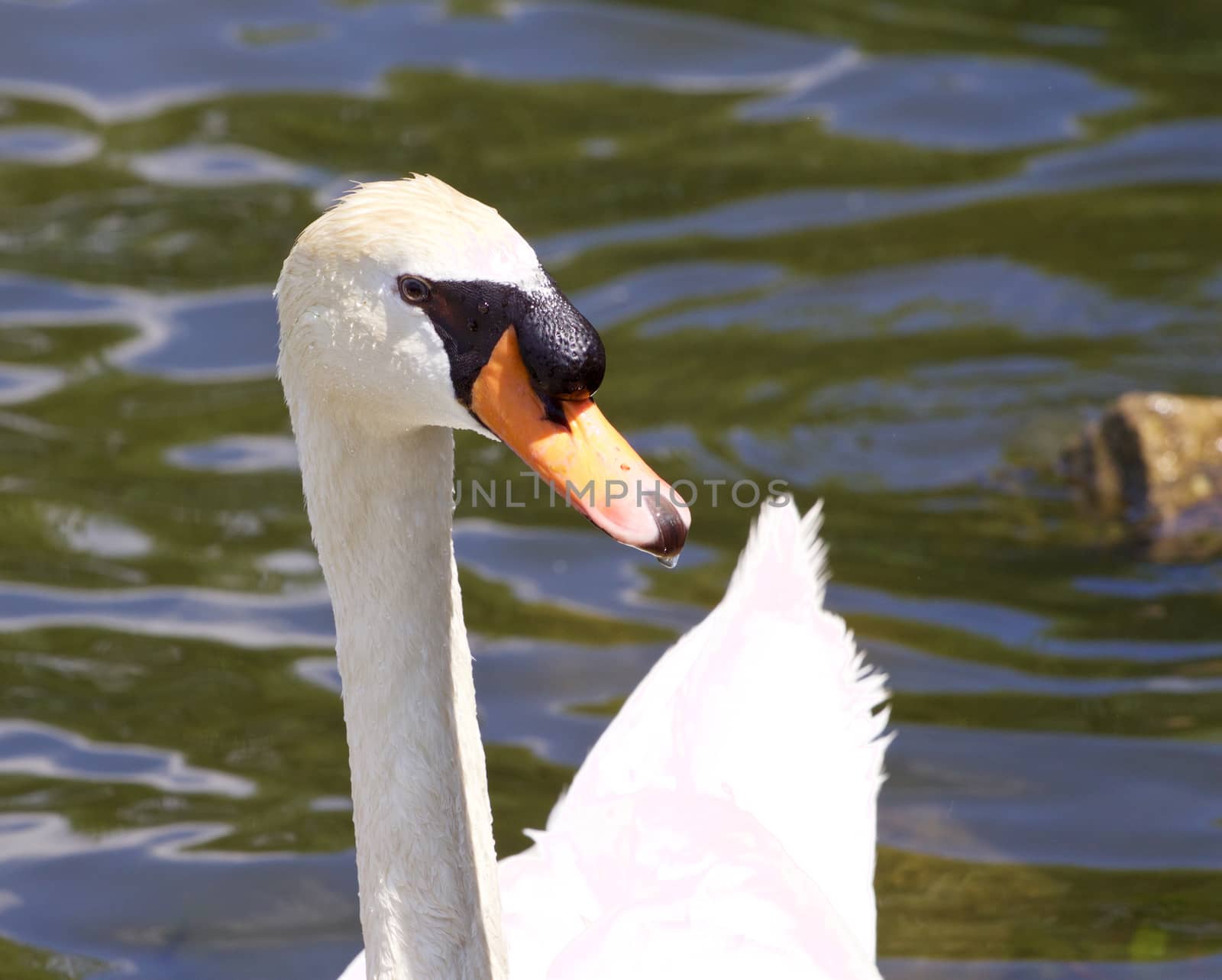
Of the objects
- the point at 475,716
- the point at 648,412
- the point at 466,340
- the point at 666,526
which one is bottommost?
the point at 648,412

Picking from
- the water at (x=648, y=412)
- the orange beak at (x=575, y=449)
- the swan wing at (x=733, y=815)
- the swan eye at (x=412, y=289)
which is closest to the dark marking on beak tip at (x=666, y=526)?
the orange beak at (x=575, y=449)

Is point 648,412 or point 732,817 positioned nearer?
point 732,817

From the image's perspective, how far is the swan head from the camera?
2.68 metres

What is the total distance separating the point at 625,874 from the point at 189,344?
4362 mm

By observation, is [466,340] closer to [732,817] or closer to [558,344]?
[558,344]

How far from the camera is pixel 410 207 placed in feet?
9.14

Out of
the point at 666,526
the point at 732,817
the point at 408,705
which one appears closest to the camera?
the point at 666,526

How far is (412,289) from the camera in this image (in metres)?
2.79

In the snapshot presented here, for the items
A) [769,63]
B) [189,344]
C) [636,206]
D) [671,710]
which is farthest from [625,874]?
[769,63]

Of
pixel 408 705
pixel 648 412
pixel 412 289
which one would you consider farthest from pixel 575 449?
pixel 648 412

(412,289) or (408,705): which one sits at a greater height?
(412,289)

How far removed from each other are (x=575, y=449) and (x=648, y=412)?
4252mm

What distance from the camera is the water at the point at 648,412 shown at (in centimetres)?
489

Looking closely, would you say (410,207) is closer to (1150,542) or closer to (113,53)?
(1150,542)
